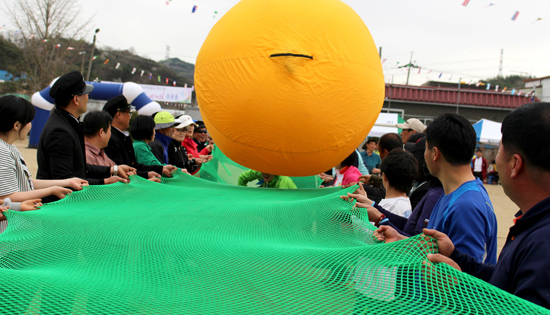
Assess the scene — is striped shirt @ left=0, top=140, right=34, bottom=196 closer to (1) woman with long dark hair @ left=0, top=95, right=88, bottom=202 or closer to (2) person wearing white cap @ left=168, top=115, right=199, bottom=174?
(1) woman with long dark hair @ left=0, top=95, right=88, bottom=202

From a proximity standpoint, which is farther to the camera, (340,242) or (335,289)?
(340,242)

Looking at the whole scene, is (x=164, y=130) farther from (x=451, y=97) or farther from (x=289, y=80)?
(x=451, y=97)

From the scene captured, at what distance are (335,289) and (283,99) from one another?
129cm

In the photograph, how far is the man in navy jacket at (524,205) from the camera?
40.7 inches

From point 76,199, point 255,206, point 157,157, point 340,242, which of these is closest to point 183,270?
point 340,242

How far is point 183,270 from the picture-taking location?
4.84ft

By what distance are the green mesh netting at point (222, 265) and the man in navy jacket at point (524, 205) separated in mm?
129

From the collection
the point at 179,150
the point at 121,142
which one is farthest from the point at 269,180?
the point at 179,150

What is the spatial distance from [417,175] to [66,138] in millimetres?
2591

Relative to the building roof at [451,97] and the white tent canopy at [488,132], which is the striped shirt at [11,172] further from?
the building roof at [451,97]

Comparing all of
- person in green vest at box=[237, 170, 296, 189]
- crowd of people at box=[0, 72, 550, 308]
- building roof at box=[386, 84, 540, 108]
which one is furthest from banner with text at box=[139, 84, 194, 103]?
person in green vest at box=[237, 170, 296, 189]

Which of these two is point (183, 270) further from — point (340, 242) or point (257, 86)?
point (257, 86)

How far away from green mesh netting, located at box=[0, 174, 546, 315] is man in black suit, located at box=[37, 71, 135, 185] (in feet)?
1.45

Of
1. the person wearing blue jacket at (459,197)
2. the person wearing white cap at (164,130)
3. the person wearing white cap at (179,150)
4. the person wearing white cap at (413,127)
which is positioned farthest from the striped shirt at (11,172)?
the person wearing white cap at (413,127)
